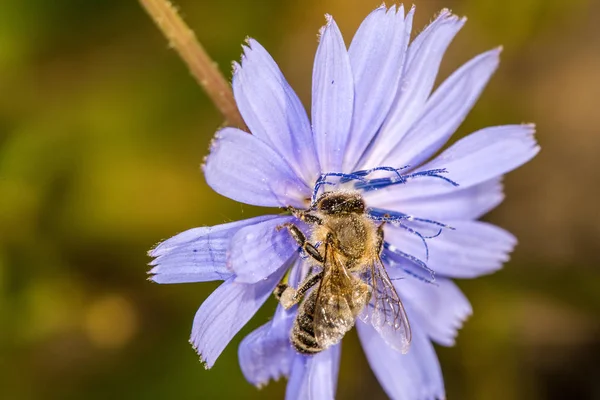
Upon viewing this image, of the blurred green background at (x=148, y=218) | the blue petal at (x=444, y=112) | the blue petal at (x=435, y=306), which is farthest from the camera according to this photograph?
the blurred green background at (x=148, y=218)

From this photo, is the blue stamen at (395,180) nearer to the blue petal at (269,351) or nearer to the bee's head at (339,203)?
the bee's head at (339,203)

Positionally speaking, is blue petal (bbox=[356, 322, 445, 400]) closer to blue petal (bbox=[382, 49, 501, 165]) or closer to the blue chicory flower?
the blue chicory flower

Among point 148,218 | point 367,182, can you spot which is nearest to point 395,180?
point 367,182

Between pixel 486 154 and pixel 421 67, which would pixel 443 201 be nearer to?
pixel 486 154

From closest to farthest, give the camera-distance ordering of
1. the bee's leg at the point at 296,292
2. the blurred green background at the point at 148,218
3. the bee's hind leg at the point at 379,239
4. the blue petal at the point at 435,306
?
the bee's leg at the point at 296,292, the bee's hind leg at the point at 379,239, the blue petal at the point at 435,306, the blurred green background at the point at 148,218

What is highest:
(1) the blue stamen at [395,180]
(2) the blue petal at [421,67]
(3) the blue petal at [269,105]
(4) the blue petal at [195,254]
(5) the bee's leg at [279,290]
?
(3) the blue petal at [269,105]

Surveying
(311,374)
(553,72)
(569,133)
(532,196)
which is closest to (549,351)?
(532,196)

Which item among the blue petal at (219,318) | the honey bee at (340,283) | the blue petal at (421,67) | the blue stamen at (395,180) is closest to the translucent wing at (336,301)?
the honey bee at (340,283)
